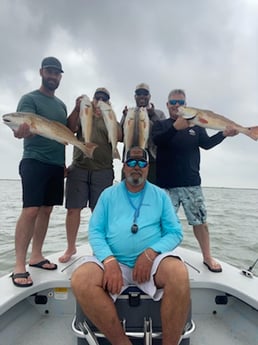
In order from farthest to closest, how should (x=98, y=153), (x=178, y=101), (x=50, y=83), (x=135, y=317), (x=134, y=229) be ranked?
(x=98, y=153) → (x=178, y=101) → (x=50, y=83) → (x=134, y=229) → (x=135, y=317)

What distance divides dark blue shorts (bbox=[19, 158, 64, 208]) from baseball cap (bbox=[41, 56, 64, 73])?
45.6 inches

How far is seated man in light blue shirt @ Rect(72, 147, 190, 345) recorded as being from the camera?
7.72 ft

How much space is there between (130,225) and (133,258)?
0.29 meters

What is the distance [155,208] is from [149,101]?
1.81 meters

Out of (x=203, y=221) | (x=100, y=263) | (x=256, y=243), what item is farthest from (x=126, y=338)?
(x=256, y=243)

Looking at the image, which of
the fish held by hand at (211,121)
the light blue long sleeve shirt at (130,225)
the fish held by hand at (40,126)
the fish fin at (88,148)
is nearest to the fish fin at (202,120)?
the fish held by hand at (211,121)

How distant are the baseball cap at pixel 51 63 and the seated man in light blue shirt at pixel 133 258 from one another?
159 cm

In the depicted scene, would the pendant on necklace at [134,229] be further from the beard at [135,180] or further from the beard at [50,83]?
the beard at [50,83]

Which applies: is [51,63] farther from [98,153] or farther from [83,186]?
[83,186]

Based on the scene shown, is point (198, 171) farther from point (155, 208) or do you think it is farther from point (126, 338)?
point (126, 338)

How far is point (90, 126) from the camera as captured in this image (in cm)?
401

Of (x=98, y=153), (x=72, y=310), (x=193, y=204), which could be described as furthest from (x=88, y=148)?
(x=72, y=310)

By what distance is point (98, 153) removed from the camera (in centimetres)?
425

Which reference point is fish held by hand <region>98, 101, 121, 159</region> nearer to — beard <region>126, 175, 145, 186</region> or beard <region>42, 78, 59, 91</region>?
beard <region>42, 78, 59, 91</region>
